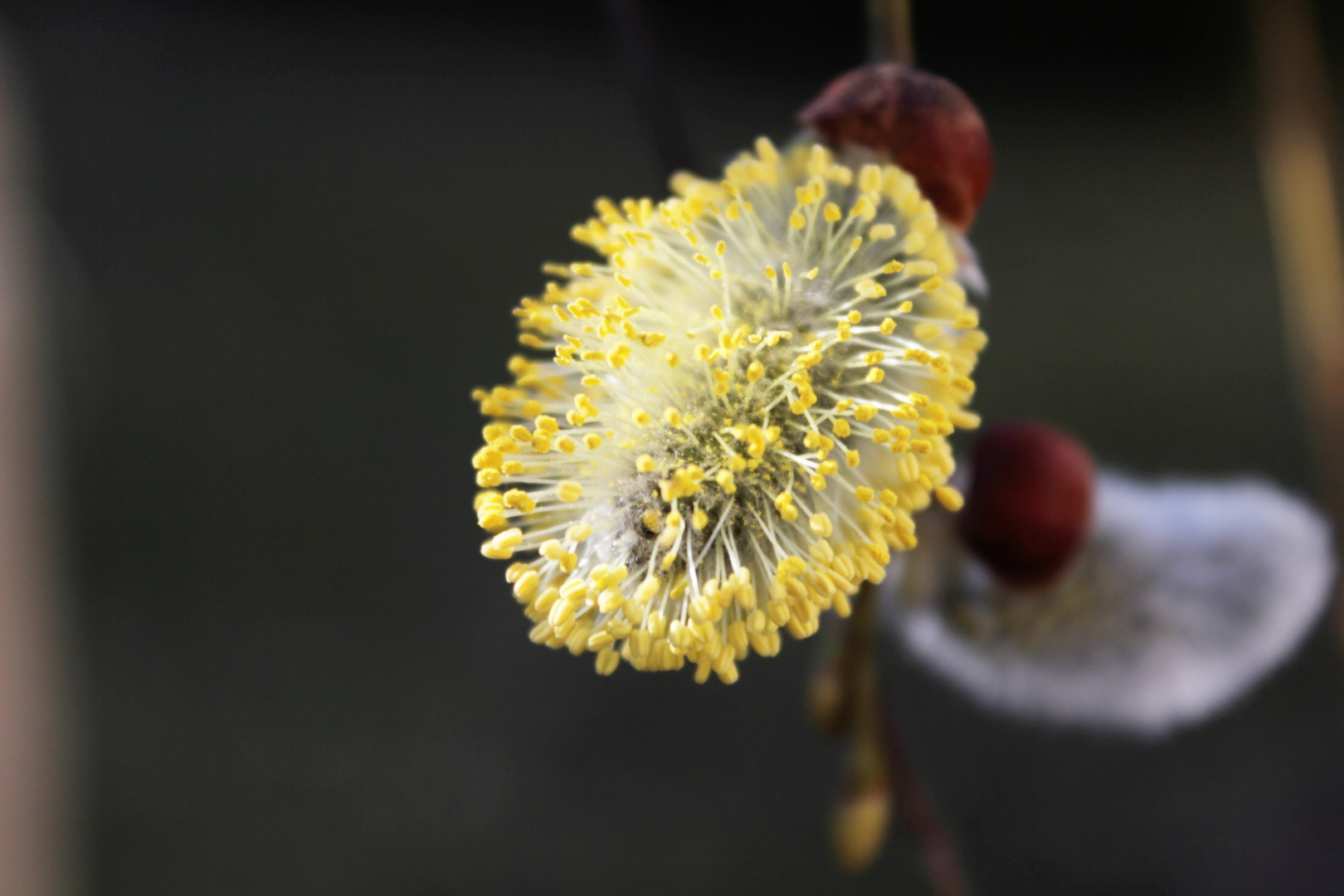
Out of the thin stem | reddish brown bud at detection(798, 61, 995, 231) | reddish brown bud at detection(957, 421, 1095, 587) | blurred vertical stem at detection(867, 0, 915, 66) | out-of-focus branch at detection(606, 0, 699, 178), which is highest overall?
out-of-focus branch at detection(606, 0, 699, 178)

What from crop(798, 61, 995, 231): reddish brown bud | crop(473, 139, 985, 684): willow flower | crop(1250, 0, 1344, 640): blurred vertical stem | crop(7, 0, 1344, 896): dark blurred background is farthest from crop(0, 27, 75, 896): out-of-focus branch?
crop(1250, 0, 1344, 640): blurred vertical stem

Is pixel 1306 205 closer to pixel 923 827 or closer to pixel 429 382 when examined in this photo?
pixel 923 827

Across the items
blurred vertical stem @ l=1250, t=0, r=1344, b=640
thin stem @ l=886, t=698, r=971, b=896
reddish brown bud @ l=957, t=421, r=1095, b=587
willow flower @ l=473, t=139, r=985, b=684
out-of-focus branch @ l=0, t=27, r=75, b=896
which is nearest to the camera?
willow flower @ l=473, t=139, r=985, b=684

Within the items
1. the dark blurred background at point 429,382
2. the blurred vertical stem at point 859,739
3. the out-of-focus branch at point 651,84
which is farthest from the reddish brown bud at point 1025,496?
the dark blurred background at point 429,382

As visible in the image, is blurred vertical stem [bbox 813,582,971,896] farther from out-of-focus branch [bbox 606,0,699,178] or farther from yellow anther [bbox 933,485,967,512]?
out-of-focus branch [bbox 606,0,699,178]

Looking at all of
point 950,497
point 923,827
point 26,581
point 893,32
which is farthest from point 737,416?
point 26,581

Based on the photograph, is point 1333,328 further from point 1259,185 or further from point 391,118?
point 391,118

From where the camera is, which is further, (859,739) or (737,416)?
(859,739)
